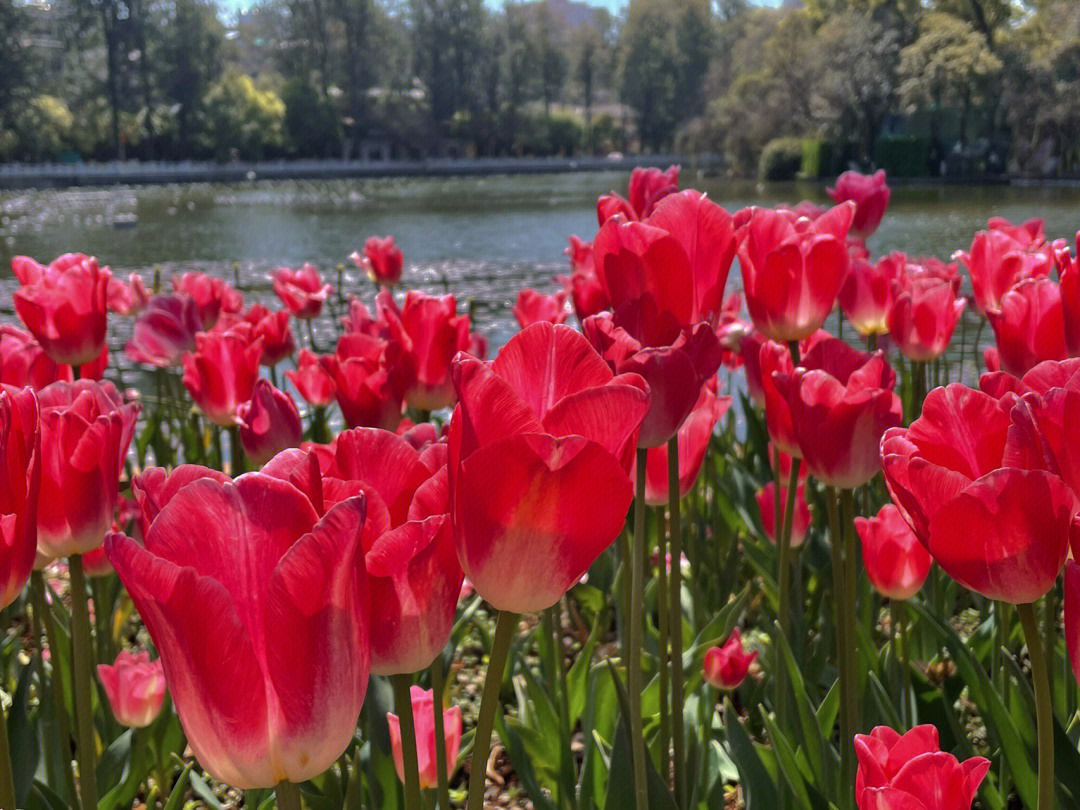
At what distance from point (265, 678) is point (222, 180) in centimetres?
4821

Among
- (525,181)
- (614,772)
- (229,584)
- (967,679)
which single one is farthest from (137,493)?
(525,181)

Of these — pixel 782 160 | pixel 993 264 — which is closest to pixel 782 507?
pixel 993 264

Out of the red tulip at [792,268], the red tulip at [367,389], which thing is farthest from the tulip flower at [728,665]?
the red tulip at [367,389]

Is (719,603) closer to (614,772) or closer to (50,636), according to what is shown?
(614,772)

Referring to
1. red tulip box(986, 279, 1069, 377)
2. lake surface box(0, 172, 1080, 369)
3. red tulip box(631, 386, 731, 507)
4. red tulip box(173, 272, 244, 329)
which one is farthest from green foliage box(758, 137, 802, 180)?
red tulip box(631, 386, 731, 507)

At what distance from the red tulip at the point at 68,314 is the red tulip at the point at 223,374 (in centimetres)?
20

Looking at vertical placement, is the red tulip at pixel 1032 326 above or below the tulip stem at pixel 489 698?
above

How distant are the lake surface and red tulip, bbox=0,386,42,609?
129 inches

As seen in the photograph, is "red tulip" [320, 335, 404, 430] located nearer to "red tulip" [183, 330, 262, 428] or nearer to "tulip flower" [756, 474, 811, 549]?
"red tulip" [183, 330, 262, 428]

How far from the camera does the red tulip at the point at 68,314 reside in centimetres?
185

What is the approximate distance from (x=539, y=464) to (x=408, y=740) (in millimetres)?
282

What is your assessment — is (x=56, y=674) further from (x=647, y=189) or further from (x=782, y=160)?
(x=782, y=160)

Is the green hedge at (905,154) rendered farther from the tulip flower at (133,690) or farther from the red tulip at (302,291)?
the tulip flower at (133,690)

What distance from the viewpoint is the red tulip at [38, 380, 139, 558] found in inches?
40.0
